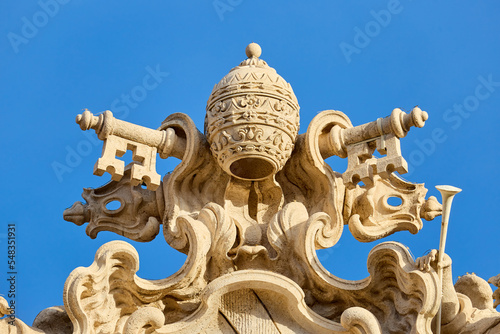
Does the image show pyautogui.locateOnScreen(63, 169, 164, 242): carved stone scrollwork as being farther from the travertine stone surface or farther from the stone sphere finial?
the stone sphere finial

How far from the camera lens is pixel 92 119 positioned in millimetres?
17000

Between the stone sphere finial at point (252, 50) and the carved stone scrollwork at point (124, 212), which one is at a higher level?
the stone sphere finial at point (252, 50)

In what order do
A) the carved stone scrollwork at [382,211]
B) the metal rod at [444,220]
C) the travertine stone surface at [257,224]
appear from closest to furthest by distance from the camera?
the metal rod at [444,220] → the travertine stone surface at [257,224] → the carved stone scrollwork at [382,211]

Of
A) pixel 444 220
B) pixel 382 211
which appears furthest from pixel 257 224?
pixel 444 220

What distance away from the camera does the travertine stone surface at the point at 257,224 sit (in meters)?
16.2

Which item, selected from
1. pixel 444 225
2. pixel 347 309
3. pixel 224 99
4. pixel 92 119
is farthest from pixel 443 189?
pixel 92 119

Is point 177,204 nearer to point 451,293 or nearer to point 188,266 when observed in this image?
point 188,266

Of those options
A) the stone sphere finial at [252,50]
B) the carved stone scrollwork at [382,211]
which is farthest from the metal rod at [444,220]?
the stone sphere finial at [252,50]

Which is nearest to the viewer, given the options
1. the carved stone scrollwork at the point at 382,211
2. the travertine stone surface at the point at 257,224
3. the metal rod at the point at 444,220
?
the metal rod at the point at 444,220

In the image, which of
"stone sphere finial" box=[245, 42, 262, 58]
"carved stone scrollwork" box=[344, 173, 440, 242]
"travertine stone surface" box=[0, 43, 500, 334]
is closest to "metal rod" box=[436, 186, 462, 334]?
"travertine stone surface" box=[0, 43, 500, 334]

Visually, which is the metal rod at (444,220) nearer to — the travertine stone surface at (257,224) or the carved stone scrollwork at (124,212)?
the travertine stone surface at (257,224)

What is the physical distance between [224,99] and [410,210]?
97.0 inches

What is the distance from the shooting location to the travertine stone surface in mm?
16203

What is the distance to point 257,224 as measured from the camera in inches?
679
